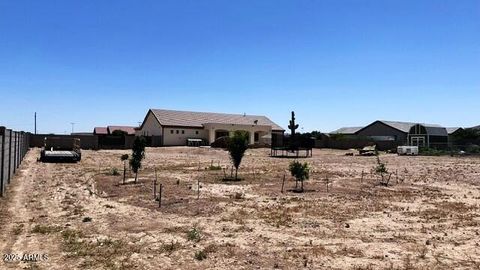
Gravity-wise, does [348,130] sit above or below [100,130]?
above

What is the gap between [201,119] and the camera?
63.0 metres

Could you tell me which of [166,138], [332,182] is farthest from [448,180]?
[166,138]

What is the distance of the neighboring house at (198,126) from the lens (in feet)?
189

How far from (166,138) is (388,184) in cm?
4180

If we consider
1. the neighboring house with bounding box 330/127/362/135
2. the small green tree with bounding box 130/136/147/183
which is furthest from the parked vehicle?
the neighboring house with bounding box 330/127/362/135

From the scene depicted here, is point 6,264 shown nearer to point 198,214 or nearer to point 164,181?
point 198,214

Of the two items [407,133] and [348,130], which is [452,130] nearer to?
[407,133]

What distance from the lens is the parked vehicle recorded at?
95.8 feet

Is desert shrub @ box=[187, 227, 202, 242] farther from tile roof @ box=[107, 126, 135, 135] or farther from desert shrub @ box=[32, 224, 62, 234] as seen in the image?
tile roof @ box=[107, 126, 135, 135]

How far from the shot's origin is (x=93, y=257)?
6.93m

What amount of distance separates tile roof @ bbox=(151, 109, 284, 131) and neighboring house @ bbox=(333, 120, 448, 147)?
18.5 meters

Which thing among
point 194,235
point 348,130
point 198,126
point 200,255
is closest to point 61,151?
point 194,235

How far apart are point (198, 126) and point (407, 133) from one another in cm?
3340

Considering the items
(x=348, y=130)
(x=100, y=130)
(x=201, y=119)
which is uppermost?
(x=201, y=119)
